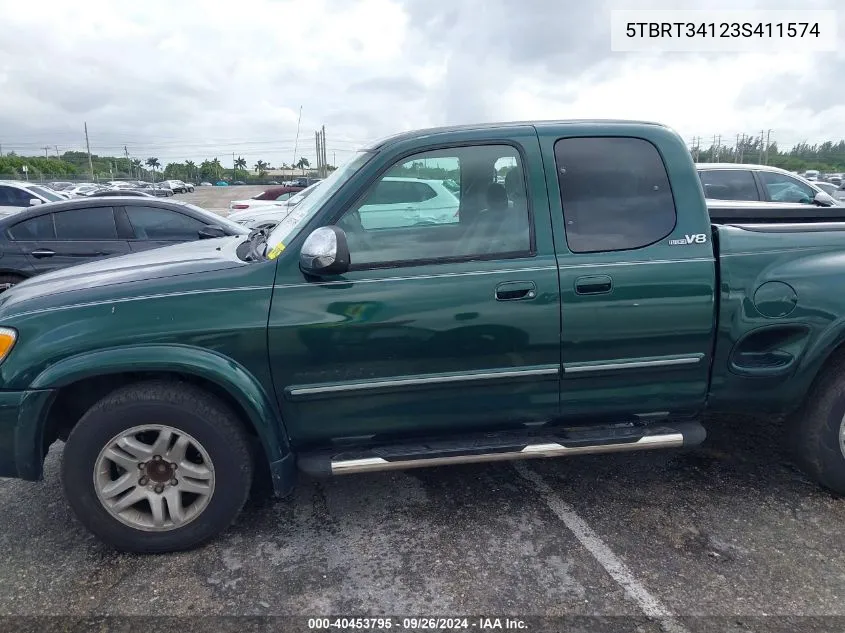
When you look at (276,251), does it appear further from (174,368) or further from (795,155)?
(795,155)

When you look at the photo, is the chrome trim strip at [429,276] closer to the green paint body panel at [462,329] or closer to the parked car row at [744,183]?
the green paint body panel at [462,329]

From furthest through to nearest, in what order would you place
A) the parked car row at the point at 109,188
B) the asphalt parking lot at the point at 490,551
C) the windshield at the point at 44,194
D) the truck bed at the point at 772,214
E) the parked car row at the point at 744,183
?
the parked car row at the point at 109,188
the windshield at the point at 44,194
the parked car row at the point at 744,183
the truck bed at the point at 772,214
the asphalt parking lot at the point at 490,551

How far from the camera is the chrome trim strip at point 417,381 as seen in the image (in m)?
2.85

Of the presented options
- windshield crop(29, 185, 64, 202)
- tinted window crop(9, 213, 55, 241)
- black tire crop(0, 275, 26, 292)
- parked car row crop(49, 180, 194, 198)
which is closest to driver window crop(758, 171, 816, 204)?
tinted window crop(9, 213, 55, 241)

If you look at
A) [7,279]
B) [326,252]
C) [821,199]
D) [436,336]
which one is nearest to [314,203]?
[326,252]

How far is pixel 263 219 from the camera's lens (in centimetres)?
1154

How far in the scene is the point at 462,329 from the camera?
2850 mm

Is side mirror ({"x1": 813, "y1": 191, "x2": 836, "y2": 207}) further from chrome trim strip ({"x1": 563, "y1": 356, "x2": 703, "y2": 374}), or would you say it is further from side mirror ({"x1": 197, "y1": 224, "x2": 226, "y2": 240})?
side mirror ({"x1": 197, "y1": 224, "x2": 226, "y2": 240})

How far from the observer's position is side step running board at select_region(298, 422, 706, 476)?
2891 millimetres

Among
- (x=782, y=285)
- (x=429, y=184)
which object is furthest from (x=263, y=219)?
(x=782, y=285)

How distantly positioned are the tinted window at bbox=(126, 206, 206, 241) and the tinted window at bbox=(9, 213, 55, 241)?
2.93 feet

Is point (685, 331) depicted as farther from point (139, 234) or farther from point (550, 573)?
point (139, 234)

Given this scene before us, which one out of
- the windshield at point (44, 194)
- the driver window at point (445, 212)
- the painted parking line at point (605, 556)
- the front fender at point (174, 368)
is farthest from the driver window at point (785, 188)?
the windshield at point (44, 194)

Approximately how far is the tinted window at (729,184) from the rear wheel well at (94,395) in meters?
7.73
